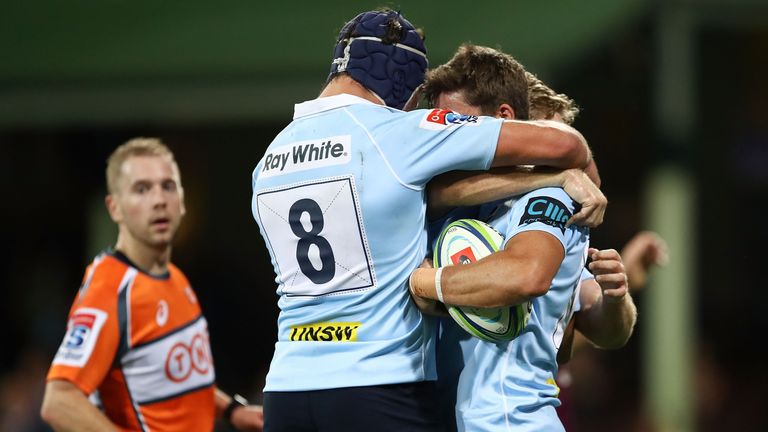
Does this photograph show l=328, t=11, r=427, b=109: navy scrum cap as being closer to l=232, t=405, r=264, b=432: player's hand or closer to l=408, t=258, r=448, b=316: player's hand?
l=408, t=258, r=448, b=316: player's hand

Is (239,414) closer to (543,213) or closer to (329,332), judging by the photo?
(329,332)

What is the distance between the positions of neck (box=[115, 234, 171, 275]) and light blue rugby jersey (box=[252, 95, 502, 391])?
1.49 meters

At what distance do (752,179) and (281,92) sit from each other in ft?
20.2

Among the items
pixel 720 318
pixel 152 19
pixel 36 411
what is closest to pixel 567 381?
pixel 36 411

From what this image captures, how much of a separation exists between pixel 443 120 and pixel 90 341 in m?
1.86

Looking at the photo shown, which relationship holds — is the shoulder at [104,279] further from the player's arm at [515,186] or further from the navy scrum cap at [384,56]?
the player's arm at [515,186]

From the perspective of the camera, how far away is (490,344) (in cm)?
376

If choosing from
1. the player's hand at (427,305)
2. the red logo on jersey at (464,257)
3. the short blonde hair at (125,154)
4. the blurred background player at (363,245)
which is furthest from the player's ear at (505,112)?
the short blonde hair at (125,154)

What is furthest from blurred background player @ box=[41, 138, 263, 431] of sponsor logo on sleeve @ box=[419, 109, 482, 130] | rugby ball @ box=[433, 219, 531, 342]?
sponsor logo on sleeve @ box=[419, 109, 482, 130]

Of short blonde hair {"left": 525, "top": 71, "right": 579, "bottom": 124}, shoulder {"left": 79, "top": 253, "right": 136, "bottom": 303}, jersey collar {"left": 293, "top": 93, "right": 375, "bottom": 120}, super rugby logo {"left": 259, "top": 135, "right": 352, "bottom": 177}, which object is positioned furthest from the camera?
shoulder {"left": 79, "top": 253, "right": 136, "bottom": 303}

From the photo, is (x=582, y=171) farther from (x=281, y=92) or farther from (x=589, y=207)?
(x=281, y=92)

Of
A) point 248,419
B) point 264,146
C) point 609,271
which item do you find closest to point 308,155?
point 609,271

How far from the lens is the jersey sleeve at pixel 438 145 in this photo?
11.8 feet

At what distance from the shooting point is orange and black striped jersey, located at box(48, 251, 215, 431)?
469 centimetres
